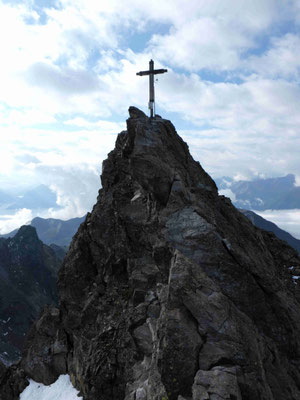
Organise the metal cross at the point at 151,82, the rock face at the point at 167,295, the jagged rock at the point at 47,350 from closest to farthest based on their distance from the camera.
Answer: the rock face at the point at 167,295
the metal cross at the point at 151,82
the jagged rock at the point at 47,350

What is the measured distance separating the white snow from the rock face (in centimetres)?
96

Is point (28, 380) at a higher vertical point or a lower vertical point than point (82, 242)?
lower

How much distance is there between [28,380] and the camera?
115 ft

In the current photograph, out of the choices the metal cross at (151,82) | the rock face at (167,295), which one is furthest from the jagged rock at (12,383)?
the metal cross at (151,82)

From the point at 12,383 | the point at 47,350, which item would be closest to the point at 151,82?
the point at 47,350

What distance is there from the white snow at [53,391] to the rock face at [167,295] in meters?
0.96

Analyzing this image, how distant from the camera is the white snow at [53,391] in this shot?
2923 centimetres

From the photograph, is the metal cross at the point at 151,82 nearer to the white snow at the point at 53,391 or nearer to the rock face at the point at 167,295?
the rock face at the point at 167,295

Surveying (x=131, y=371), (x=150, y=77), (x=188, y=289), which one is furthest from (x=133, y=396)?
(x=150, y=77)

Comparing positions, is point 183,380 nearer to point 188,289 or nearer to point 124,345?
point 188,289

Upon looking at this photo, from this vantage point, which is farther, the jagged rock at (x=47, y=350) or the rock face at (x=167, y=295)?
the jagged rock at (x=47, y=350)

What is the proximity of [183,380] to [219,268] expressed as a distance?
7713mm

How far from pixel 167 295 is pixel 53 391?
2289 cm

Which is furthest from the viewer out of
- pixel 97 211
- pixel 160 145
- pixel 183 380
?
pixel 97 211
